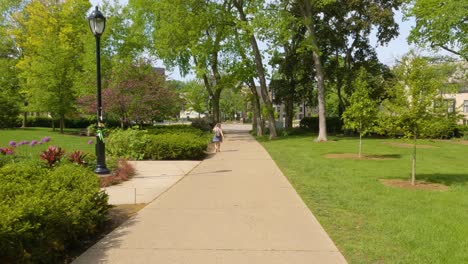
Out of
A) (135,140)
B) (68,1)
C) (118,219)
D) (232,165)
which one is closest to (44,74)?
(68,1)

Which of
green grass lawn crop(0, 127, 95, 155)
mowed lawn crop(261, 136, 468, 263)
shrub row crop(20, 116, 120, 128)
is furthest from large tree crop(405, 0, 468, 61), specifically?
shrub row crop(20, 116, 120, 128)

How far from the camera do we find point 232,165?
1500 cm

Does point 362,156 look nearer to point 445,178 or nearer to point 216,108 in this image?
point 445,178

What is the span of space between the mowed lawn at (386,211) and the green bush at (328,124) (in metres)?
27.0

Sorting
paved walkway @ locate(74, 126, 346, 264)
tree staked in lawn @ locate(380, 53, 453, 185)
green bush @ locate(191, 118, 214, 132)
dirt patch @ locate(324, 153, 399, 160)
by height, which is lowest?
paved walkway @ locate(74, 126, 346, 264)

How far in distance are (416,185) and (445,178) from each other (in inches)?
75.4

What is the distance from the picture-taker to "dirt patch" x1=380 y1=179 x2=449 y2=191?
34.3ft

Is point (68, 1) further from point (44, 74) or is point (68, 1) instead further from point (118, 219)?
point (118, 219)

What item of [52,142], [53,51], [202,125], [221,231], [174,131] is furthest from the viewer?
[53,51]

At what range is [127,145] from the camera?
1725cm

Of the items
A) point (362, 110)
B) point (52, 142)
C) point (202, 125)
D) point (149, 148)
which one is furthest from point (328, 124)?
point (149, 148)

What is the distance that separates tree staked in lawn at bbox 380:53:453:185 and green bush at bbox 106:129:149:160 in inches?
387

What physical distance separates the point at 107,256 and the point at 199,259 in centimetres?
114

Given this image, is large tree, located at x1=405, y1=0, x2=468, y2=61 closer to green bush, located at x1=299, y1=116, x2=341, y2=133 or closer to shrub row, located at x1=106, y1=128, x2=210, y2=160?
green bush, located at x1=299, y1=116, x2=341, y2=133
